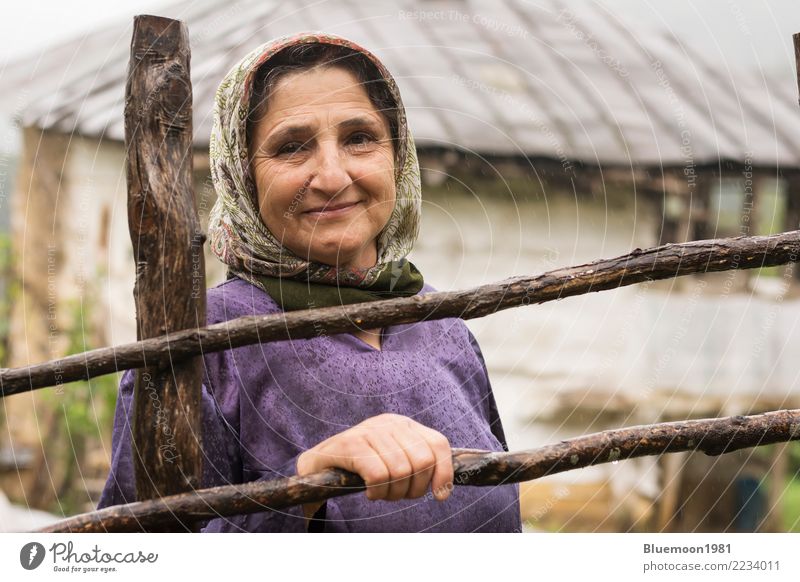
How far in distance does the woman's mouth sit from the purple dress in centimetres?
10

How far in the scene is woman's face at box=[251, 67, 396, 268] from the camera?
88 centimetres

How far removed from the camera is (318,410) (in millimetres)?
885

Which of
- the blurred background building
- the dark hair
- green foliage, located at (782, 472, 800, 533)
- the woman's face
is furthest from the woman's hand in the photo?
green foliage, located at (782, 472, 800, 533)

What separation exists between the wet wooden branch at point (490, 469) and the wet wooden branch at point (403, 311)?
0.12m

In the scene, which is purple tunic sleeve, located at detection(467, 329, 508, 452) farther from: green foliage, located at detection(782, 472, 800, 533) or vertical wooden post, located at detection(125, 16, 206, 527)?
green foliage, located at detection(782, 472, 800, 533)

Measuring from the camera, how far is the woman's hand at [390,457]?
754 millimetres

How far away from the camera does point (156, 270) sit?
0.78 metres

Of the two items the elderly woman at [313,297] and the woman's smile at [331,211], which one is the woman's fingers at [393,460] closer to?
the elderly woman at [313,297]

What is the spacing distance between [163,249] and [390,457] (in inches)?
10.2

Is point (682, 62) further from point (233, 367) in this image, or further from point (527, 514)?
point (233, 367)

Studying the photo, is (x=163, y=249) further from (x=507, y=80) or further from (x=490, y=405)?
(x=507, y=80)

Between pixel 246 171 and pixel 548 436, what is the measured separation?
2339 mm

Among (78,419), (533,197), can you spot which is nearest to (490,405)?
(533,197)
